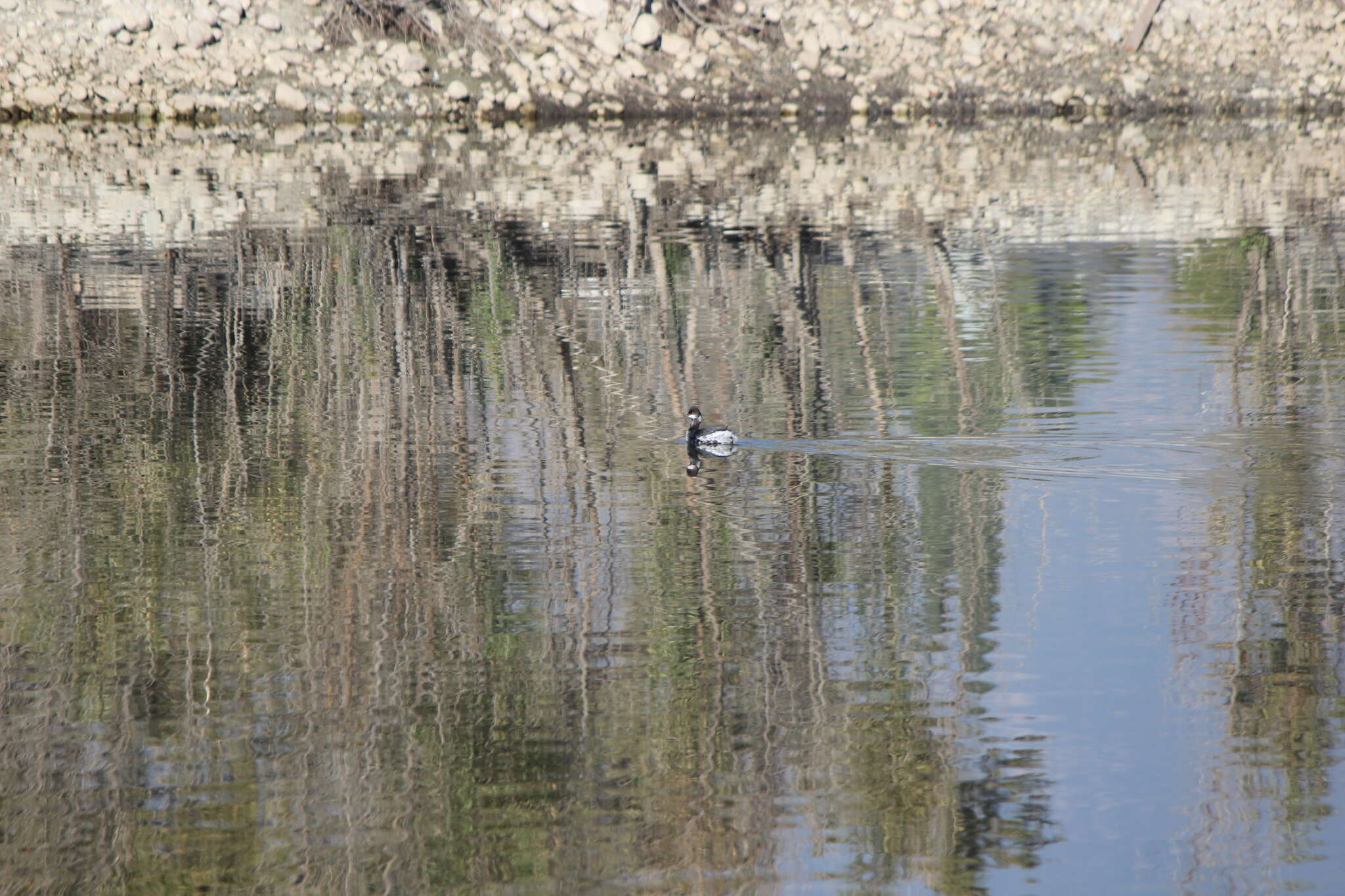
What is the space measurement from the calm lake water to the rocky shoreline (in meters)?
22.4

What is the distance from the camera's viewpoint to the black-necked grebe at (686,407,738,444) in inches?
448

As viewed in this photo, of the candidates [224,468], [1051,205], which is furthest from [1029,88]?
[224,468]

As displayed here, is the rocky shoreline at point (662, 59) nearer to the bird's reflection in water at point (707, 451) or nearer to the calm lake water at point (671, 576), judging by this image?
the calm lake water at point (671, 576)

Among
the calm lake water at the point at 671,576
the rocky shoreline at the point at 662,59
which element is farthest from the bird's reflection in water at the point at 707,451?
the rocky shoreline at the point at 662,59

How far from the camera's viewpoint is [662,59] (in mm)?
41781

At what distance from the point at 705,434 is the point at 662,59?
1245 inches

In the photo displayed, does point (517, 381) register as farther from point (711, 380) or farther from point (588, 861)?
point (588, 861)

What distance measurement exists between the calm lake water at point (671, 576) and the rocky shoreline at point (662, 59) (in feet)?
73.6

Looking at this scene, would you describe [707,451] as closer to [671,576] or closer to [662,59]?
[671,576]

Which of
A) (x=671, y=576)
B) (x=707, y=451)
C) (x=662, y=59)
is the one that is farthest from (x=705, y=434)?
(x=662, y=59)

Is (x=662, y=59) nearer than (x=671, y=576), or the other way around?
(x=671, y=576)

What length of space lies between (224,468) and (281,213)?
534 inches

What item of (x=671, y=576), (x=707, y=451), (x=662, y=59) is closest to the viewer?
(x=671, y=576)

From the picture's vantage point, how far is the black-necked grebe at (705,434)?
11.4 metres
